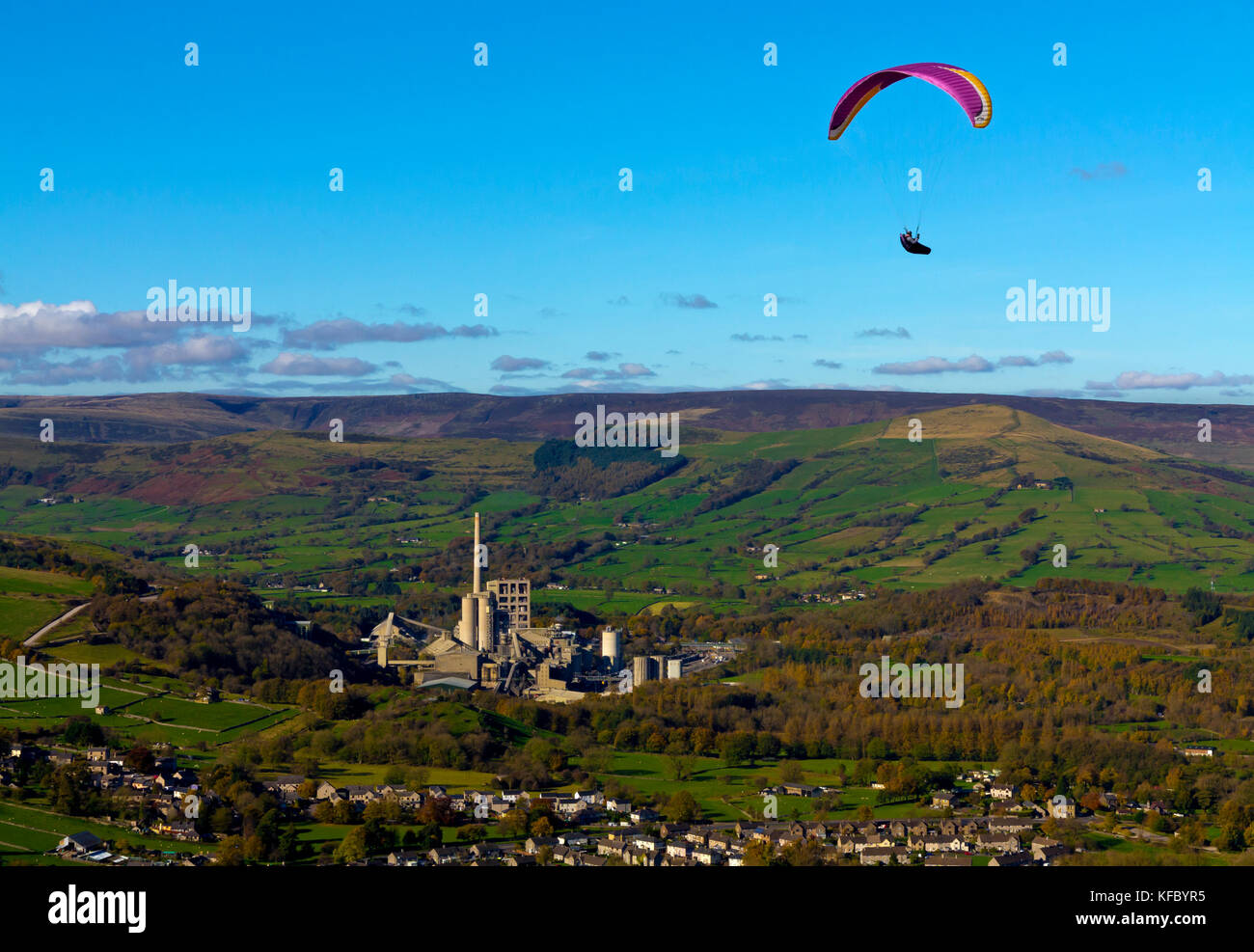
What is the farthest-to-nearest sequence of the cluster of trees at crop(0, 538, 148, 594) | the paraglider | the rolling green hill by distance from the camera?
the rolling green hill → the cluster of trees at crop(0, 538, 148, 594) → the paraglider

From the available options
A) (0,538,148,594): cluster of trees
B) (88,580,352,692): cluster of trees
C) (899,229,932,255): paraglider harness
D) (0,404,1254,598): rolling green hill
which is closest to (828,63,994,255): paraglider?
(899,229,932,255): paraglider harness

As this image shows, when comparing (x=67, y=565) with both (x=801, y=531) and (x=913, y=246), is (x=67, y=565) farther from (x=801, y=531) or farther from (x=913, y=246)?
(x=801, y=531)

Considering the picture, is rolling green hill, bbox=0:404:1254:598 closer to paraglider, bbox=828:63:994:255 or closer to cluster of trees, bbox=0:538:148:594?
cluster of trees, bbox=0:538:148:594

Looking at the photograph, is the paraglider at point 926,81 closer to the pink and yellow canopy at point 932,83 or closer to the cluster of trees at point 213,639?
the pink and yellow canopy at point 932,83

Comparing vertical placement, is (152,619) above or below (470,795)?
above

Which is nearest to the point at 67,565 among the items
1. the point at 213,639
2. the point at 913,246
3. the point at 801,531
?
the point at 213,639
